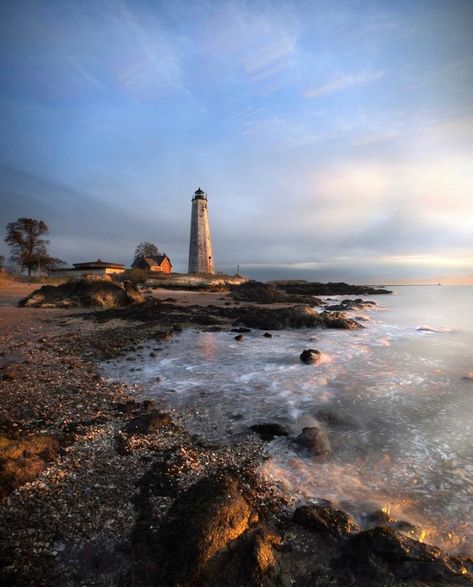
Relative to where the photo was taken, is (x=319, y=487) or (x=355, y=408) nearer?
(x=319, y=487)

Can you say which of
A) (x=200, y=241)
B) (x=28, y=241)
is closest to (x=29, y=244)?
(x=28, y=241)

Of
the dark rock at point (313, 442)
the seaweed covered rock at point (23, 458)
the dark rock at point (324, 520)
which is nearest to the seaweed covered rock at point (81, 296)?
the seaweed covered rock at point (23, 458)

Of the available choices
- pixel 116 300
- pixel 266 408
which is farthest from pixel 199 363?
pixel 116 300

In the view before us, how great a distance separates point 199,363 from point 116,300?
12.1m

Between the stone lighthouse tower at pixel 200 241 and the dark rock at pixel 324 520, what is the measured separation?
5526 cm

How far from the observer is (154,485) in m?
3.16

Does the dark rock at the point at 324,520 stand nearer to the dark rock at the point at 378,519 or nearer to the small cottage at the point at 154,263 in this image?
the dark rock at the point at 378,519

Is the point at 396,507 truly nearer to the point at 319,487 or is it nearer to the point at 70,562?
the point at 319,487

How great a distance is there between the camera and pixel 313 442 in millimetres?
4199

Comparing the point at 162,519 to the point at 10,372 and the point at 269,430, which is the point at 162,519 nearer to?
the point at 269,430

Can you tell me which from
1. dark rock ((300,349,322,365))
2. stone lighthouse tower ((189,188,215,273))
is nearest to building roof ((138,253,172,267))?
stone lighthouse tower ((189,188,215,273))

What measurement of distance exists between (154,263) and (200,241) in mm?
9765

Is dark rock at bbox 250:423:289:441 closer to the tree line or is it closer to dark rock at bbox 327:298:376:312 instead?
dark rock at bbox 327:298:376:312

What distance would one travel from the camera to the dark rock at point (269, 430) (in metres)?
4.48
